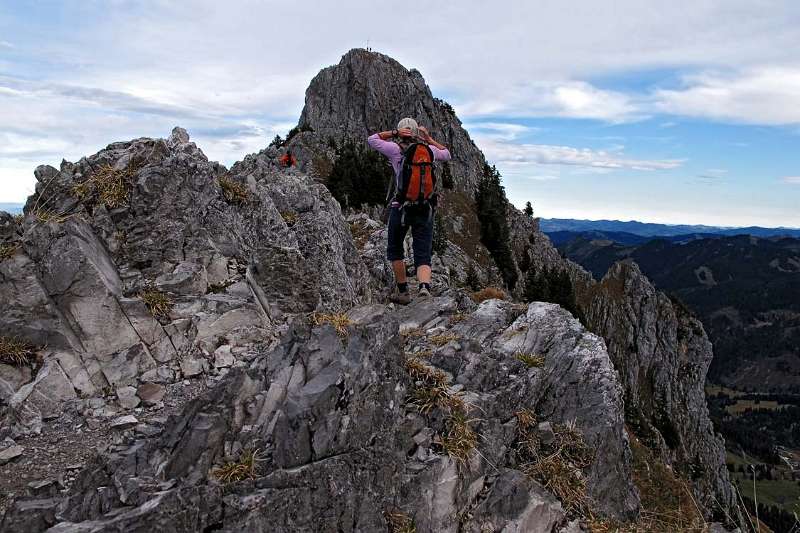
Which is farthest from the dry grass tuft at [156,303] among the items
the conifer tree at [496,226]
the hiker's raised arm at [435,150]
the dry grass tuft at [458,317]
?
the conifer tree at [496,226]

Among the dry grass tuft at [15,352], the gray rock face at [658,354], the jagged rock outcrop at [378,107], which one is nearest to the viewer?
the dry grass tuft at [15,352]

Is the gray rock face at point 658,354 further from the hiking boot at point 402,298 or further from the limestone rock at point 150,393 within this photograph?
the limestone rock at point 150,393

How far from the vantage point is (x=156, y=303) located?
1159 cm

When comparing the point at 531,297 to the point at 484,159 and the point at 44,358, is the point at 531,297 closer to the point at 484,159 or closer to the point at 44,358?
the point at 484,159

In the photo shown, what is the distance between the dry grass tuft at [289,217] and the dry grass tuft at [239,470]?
9.80 m

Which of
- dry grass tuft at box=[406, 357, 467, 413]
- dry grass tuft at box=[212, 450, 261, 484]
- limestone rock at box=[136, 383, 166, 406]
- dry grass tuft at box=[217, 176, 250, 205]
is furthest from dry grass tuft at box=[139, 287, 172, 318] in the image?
dry grass tuft at box=[406, 357, 467, 413]

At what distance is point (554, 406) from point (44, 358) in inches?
404

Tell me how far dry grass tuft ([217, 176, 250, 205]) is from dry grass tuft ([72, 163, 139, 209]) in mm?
2598

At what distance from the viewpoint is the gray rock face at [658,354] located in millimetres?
94250

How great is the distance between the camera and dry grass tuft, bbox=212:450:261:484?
7035 millimetres

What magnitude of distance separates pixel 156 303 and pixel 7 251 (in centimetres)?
316

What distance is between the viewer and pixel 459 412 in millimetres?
8938

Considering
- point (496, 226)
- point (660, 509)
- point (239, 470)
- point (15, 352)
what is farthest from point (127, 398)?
point (496, 226)

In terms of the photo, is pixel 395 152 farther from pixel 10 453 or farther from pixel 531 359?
A: pixel 10 453
